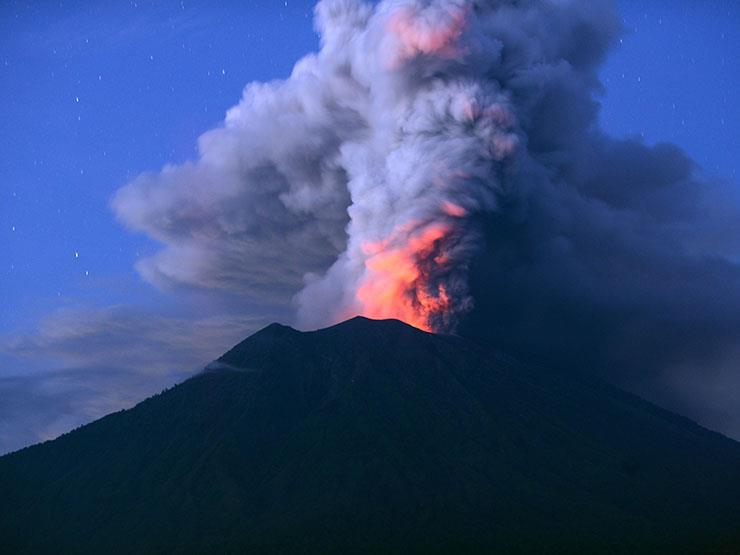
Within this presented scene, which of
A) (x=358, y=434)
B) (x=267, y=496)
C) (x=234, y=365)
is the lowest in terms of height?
(x=267, y=496)

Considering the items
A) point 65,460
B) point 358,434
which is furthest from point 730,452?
point 65,460

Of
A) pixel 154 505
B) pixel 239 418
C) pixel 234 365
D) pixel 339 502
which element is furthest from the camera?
pixel 234 365

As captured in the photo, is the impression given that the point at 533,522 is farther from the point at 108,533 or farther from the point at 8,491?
the point at 8,491

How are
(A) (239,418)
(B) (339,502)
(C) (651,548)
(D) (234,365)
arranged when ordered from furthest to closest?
(D) (234,365) → (A) (239,418) → (B) (339,502) → (C) (651,548)

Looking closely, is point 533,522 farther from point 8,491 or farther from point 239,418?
point 8,491

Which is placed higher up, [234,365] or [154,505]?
[234,365]

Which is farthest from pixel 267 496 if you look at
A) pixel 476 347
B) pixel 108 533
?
pixel 476 347

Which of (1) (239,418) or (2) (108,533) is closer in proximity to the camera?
(2) (108,533)
